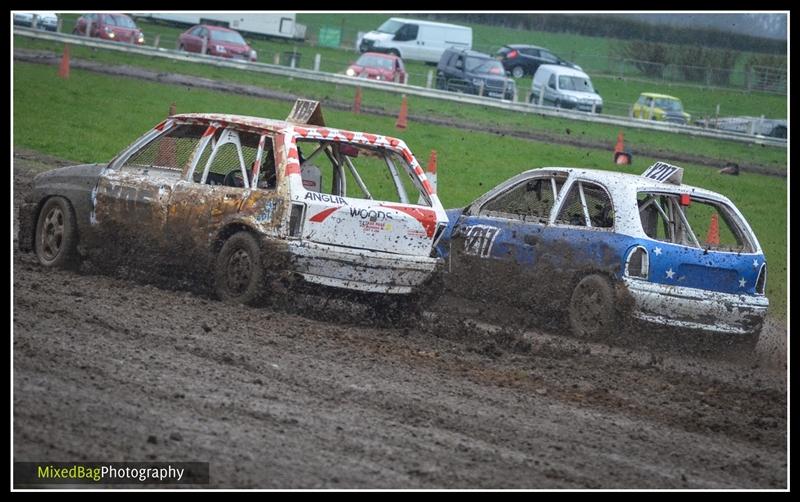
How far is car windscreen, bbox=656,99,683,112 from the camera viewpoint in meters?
39.2

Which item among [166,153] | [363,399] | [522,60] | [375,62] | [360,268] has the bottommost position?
[363,399]

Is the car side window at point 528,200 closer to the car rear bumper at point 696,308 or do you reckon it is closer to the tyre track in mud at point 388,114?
the car rear bumper at point 696,308

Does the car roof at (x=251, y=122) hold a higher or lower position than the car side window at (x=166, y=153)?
higher

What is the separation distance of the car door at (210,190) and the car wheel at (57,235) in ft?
3.29

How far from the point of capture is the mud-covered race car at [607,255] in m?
10.3

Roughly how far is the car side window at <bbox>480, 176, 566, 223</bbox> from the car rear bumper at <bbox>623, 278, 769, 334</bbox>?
4.51ft

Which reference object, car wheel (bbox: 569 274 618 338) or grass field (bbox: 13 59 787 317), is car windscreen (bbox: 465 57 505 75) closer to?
grass field (bbox: 13 59 787 317)

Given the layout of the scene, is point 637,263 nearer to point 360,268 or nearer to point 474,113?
point 360,268

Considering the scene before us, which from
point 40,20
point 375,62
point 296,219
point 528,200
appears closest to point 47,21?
point 40,20

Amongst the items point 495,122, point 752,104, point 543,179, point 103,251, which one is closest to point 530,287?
point 543,179

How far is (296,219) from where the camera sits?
974 cm

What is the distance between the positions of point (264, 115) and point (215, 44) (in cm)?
1751
